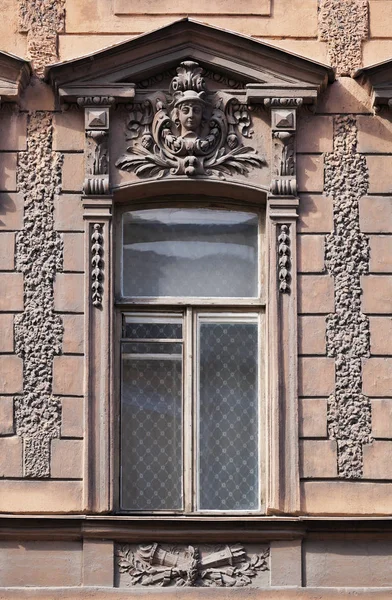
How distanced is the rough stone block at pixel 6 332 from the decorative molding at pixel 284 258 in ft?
7.12

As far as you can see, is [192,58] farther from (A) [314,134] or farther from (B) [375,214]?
(B) [375,214]

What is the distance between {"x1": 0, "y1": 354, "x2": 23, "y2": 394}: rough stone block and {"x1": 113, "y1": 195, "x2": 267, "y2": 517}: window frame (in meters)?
0.76

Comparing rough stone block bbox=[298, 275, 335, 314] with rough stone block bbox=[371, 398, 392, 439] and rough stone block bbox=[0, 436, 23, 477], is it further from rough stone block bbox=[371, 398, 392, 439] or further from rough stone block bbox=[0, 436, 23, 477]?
rough stone block bbox=[0, 436, 23, 477]

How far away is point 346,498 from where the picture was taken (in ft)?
43.5

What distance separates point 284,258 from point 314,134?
1.10m

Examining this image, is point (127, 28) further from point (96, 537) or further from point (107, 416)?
point (96, 537)

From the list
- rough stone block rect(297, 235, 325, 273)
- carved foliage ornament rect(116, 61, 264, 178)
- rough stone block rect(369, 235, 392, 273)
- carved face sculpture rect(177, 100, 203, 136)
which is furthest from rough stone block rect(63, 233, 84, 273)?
rough stone block rect(369, 235, 392, 273)

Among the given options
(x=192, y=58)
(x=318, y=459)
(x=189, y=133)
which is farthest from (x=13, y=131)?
(x=318, y=459)

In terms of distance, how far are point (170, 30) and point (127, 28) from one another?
0.44 m

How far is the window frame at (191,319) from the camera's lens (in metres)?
13.5

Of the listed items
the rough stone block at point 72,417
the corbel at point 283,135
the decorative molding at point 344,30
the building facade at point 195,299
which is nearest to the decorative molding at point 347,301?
the building facade at point 195,299

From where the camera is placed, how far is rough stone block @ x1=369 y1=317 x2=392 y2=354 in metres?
13.6

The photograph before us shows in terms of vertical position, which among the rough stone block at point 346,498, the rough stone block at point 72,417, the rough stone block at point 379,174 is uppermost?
the rough stone block at point 379,174

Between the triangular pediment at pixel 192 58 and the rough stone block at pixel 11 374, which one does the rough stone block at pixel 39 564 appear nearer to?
the rough stone block at pixel 11 374
